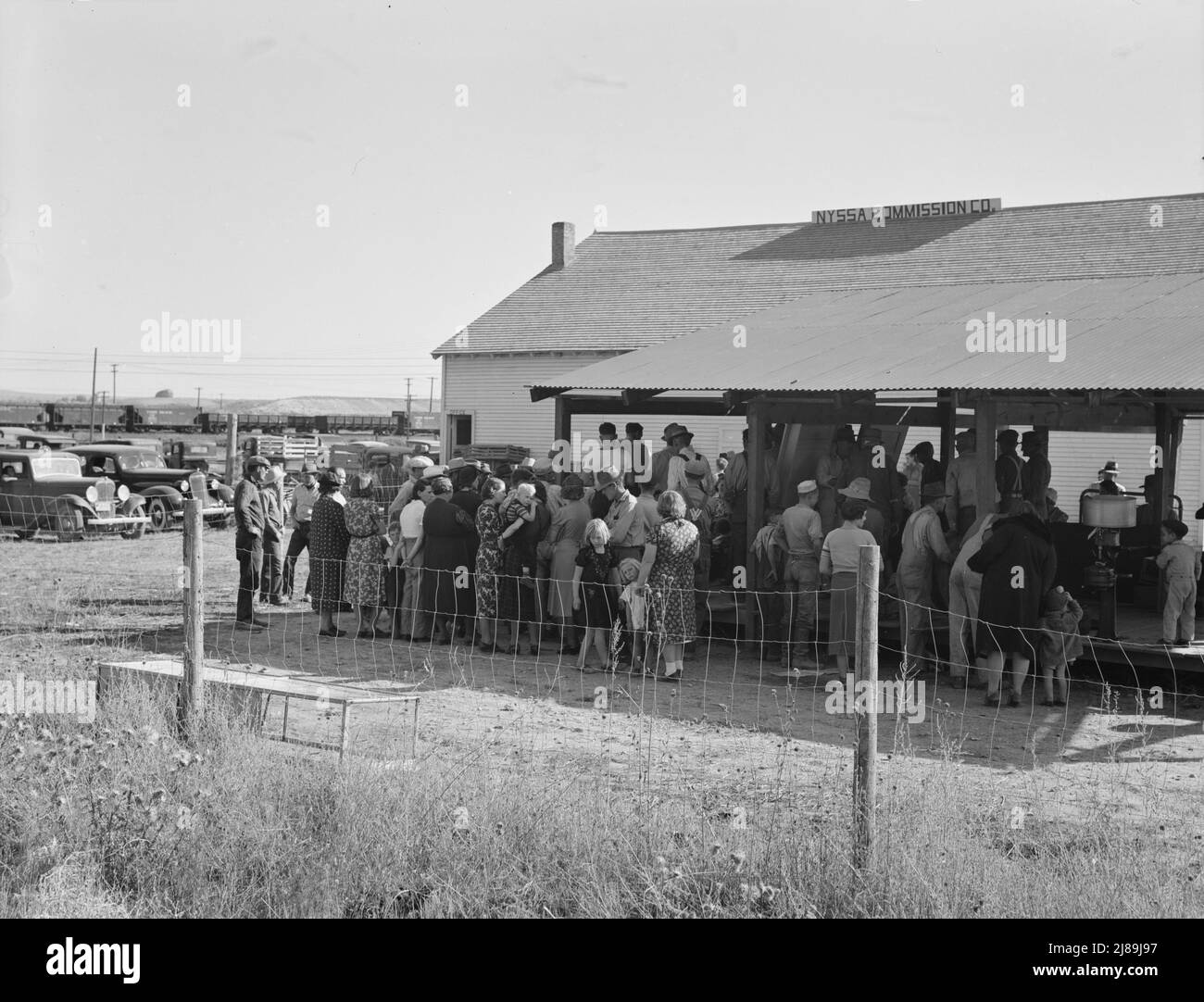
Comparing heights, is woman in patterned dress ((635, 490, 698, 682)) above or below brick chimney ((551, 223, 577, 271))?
below

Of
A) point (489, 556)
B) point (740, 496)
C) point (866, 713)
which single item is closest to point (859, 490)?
point (740, 496)

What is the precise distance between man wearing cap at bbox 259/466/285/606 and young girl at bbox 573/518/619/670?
3.98 meters

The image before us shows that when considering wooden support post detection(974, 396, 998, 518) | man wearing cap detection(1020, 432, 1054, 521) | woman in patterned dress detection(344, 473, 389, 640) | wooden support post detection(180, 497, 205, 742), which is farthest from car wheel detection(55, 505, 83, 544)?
wooden support post detection(180, 497, 205, 742)

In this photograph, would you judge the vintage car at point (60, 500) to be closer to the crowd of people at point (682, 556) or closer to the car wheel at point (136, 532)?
the car wheel at point (136, 532)

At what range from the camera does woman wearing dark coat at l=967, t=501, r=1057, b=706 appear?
10172 millimetres

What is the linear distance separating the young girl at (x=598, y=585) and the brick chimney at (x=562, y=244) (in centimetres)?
2622

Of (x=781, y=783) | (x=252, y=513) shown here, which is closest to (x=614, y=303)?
(x=252, y=513)

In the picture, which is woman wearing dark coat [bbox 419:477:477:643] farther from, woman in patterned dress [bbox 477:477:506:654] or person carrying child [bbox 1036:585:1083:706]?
person carrying child [bbox 1036:585:1083:706]

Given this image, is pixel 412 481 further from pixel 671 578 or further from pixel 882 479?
pixel 882 479

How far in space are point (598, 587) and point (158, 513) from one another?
53.8 feet

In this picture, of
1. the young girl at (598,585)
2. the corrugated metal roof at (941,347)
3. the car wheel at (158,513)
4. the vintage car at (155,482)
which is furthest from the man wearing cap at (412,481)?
the car wheel at (158,513)

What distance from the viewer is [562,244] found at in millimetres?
37031
